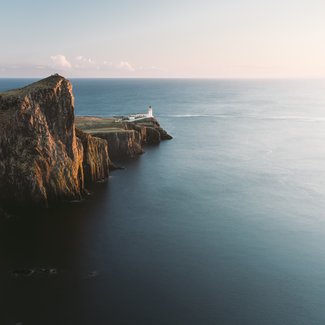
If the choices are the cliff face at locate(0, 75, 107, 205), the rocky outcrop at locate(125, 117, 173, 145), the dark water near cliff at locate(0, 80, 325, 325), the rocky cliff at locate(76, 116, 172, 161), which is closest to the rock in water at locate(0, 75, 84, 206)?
the cliff face at locate(0, 75, 107, 205)

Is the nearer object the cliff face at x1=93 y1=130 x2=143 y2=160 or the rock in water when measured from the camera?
the rock in water

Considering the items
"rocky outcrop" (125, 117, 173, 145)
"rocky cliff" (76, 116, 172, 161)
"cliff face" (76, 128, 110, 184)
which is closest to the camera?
"cliff face" (76, 128, 110, 184)

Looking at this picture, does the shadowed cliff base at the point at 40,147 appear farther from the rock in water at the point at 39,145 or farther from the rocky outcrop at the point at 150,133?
the rocky outcrop at the point at 150,133

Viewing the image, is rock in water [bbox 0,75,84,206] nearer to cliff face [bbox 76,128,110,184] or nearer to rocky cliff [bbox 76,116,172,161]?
cliff face [bbox 76,128,110,184]

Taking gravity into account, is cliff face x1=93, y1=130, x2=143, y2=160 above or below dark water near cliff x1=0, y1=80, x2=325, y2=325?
above

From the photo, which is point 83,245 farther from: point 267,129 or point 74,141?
point 267,129

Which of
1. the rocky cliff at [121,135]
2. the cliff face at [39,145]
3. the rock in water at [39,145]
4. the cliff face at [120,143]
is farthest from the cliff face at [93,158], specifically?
the cliff face at [120,143]

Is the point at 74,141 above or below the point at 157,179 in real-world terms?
above

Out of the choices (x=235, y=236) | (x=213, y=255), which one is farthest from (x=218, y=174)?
(x=213, y=255)
